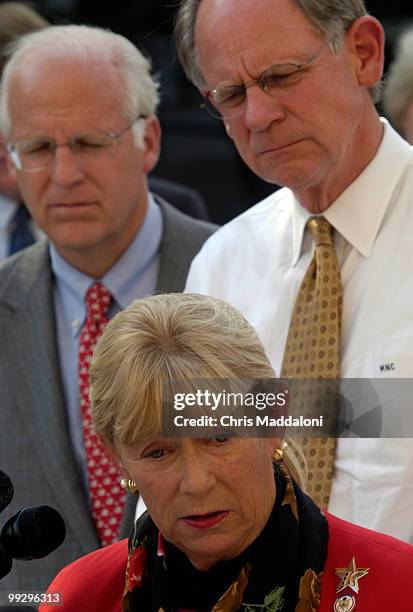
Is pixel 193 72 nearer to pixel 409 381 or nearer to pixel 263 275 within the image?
pixel 263 275

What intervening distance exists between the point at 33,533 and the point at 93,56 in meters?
2.16

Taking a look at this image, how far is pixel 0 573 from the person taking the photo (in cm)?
207

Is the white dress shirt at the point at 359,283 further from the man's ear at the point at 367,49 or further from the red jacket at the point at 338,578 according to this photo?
the red jacket at the point at 338,578

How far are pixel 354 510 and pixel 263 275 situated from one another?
66 cm

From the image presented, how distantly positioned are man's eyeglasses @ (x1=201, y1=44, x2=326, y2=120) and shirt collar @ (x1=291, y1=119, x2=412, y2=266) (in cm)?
28

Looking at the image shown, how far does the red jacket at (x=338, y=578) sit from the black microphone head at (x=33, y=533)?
399 mm

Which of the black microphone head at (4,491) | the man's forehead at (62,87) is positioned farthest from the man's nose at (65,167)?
the black microphone head at (4,491)

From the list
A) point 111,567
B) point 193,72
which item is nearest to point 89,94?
point 193,72

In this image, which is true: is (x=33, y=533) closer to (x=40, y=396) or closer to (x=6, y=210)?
(x=40, y=396)

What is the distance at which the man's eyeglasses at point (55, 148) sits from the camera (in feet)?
12.4

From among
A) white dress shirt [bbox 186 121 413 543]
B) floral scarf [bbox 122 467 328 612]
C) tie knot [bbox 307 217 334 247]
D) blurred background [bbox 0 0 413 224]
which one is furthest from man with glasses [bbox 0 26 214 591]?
blurred background [bbox 0 0 413 224]

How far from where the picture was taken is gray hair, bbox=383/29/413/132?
4988 millimetres

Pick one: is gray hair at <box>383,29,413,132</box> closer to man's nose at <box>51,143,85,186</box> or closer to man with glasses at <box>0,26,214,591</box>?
man with glasses at <box>0,26,214,591</box>

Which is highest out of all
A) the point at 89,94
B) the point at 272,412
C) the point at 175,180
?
the point at 89,94
